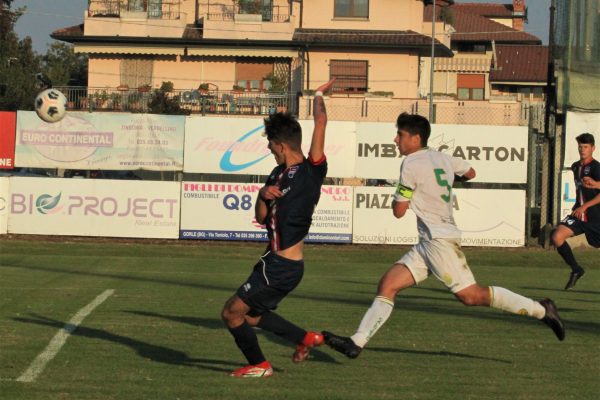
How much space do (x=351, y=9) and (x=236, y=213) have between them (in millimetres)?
26371

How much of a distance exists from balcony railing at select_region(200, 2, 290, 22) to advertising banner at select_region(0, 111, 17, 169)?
2471 centimetres

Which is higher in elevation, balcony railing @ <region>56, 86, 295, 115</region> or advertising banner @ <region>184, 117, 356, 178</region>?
balcony railing @ <region>56, 86, 295, 115</region>

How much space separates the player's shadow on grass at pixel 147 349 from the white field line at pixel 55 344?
0.30 ft

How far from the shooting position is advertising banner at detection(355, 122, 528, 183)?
80.8 feet

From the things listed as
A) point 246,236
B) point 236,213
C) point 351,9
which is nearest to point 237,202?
point 236,213

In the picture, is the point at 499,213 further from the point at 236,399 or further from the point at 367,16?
the point at 367,16

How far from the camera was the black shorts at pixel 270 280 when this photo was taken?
311 inches

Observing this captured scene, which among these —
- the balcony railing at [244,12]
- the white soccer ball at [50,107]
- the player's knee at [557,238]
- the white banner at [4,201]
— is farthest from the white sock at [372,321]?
the balcony railing at [244,12]

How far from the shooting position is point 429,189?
339 inches

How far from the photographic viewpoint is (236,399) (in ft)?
24.3

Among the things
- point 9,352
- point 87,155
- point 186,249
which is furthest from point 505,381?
point 87,155

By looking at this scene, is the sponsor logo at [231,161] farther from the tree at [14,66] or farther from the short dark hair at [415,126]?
the tree at [14,66]

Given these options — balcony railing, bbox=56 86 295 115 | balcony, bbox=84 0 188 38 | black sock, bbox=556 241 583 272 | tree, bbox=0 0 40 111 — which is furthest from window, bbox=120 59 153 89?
black sock, bbox=556 241 583 272

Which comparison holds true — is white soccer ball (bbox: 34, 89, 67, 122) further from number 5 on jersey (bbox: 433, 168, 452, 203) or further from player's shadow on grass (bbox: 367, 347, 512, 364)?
number 5 on jersey (bbox: 433, 168, 452, 203)
